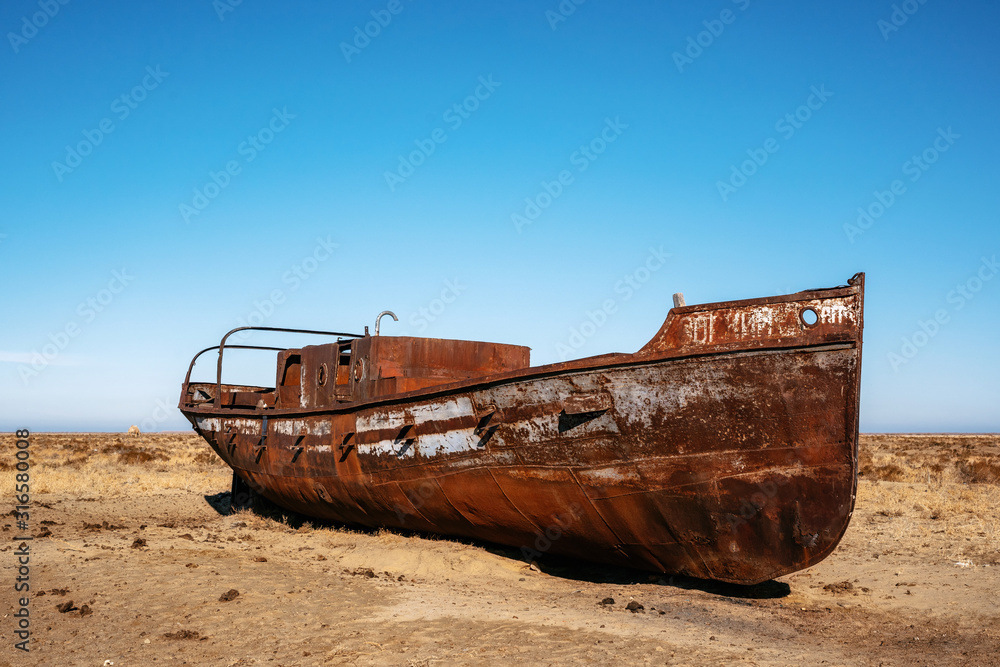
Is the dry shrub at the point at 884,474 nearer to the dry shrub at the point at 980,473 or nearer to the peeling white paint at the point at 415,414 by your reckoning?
the dry shrub at the point at 980,473

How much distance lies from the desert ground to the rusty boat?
1.58 feet

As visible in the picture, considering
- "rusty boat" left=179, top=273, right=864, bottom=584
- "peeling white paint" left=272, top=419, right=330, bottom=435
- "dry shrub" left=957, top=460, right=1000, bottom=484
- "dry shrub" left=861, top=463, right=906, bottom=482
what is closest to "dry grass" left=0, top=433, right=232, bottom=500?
"peeling white paint" left=272, top=419, right=330, bottom=435

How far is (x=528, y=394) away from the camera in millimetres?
6441

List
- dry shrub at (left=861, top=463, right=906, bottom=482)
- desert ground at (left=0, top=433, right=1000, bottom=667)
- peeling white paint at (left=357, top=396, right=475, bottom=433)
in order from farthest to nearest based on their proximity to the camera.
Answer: dry shrub at (left=861, top=463, right=906, bottom=482) < peeling white paint at (left=357, top=396, right=475, bottom=433) < desert ground at (left=0, top=433, right=1000, bottom=667)

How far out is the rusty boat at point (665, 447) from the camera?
5508mm

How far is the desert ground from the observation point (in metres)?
4.68

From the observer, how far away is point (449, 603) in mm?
5930

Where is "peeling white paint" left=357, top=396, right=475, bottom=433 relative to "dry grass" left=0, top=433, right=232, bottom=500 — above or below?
above

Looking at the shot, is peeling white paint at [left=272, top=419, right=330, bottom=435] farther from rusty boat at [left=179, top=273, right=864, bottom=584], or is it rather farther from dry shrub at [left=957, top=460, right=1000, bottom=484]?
dry shrub at [left=957, top=460, right=1000, bottom=484]

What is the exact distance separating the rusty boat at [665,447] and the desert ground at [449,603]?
1.58ft

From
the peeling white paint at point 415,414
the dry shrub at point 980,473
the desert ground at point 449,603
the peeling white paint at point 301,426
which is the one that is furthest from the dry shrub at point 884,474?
the peeling white paint at point 301,426

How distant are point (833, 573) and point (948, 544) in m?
2.33

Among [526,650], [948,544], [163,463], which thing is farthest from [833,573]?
[163,463]

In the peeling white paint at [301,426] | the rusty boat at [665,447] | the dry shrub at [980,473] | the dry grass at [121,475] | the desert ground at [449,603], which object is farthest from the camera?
the dry shrub at [980,473]
